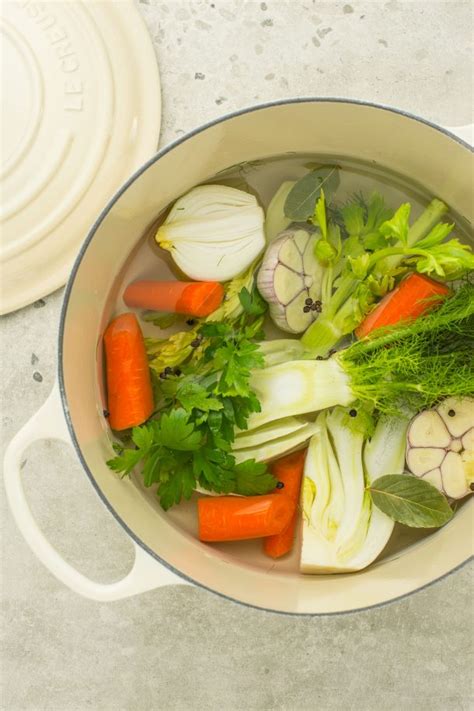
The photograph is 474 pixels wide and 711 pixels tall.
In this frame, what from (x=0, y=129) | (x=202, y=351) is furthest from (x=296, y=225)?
(x=0, y=129)

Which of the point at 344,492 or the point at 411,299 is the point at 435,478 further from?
the point at 411,299

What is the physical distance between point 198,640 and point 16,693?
31 centimetres

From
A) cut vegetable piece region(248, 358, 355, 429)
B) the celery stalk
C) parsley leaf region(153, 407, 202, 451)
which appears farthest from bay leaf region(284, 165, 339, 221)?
parsley leaf region(153, 407, 202, 451)

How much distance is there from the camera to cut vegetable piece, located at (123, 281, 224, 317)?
3.62 ft

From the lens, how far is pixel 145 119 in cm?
114

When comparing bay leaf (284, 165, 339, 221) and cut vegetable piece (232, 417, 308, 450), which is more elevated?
bay leaf (284, 165, 339, 221)

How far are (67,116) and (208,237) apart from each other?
0.93 ft

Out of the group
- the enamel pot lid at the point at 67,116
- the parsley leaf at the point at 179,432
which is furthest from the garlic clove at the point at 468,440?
the enamel pot lid at the point at 67,116

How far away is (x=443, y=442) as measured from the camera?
111cm

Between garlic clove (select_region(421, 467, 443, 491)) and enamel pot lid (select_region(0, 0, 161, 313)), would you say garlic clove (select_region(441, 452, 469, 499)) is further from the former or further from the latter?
enamel pot lid (select_region(0, 0, 161, 313))

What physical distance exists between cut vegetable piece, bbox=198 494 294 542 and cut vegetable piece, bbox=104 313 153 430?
17 cm

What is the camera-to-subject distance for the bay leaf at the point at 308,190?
3.73ft

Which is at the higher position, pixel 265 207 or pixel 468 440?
pixel 265 207

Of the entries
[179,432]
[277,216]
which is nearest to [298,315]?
[277,216]
